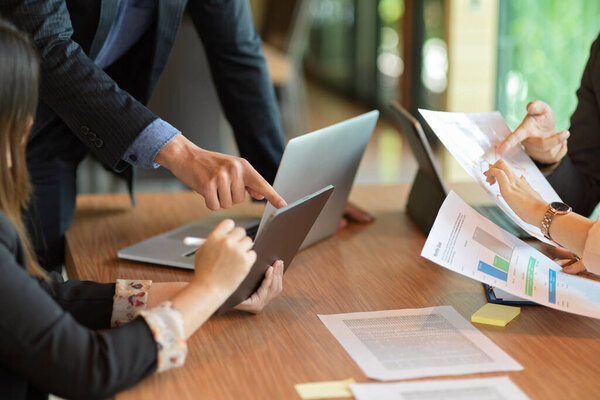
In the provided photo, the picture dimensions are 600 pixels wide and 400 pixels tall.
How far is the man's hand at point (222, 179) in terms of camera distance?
107 centimetres

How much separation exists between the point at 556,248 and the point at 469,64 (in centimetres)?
A: 298

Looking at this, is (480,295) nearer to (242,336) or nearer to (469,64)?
(242,336)

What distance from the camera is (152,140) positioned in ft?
3.74

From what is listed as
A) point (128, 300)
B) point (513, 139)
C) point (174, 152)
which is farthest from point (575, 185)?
point (128, 300)

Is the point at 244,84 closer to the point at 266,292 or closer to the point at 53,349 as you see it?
the point at 266,292

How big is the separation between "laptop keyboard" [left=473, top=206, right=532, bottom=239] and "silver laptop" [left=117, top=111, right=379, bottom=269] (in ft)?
0.92

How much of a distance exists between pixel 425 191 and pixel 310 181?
13.5 inches

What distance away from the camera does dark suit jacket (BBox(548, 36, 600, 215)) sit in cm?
146

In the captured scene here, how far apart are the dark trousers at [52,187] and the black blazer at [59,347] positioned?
64cm

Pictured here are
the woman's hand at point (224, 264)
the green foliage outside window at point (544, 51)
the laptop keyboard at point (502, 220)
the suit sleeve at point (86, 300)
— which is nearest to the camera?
the woman's hand at point (224, 264)

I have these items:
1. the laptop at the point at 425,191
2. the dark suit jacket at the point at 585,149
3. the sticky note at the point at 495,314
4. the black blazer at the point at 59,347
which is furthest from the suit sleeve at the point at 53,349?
the dark suit jacket at the point at 585,149

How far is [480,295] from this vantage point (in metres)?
1.12

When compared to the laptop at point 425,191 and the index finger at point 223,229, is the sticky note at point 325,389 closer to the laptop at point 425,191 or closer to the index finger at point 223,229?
the index finger at point 223,229

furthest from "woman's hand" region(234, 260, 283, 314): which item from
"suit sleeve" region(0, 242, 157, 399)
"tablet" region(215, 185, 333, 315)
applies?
"suit sleeve" region(0, 242, 157, 399)
